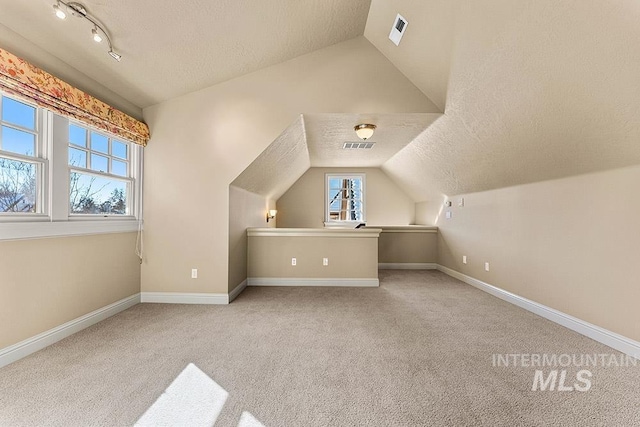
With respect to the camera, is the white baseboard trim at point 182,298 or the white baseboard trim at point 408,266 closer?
the white baseboard trim at point 182,298

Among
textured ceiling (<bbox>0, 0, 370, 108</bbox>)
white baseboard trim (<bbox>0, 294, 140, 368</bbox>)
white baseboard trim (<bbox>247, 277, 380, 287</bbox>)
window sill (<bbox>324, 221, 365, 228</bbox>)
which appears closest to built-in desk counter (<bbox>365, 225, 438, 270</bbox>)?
window sill (<bbox>324, 221, 365, 228</bbox>)

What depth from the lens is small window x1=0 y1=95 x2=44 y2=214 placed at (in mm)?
2035

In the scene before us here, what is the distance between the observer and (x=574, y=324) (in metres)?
2.67

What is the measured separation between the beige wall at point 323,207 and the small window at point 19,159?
15.8ft

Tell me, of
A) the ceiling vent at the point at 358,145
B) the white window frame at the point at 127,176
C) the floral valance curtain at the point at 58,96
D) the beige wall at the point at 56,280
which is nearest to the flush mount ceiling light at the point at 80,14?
the floral valance curtain at the point at 58,96

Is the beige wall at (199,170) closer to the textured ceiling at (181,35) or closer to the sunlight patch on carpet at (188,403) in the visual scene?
the textured ceiling at (181,35)

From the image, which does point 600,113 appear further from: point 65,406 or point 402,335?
point 65,406

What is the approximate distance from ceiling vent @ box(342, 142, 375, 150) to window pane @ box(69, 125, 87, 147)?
3412 mm

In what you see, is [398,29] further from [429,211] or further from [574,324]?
[429,211]

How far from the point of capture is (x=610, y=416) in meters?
1.51

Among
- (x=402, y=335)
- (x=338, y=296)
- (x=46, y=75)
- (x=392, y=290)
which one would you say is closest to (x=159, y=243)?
(x=46, y=75)

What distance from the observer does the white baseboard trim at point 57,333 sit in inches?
79.3

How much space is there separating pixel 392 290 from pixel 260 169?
8.71ft

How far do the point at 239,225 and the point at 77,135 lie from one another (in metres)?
1.96
